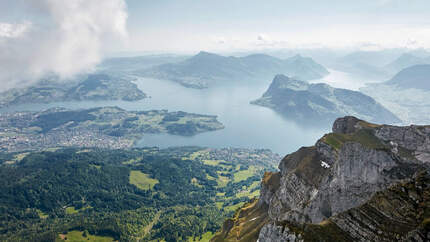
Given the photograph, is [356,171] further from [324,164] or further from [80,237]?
[80,237]

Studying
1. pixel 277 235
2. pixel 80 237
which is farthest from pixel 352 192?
pixel 80 237

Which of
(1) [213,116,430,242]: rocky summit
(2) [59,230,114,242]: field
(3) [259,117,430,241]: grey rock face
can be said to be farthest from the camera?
(2) [59,230,114,242]: field

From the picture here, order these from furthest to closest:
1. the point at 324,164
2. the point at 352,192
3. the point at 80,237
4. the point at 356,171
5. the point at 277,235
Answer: the point at 80,237
the point at 324,164
the point at 356,171
the point at 352,192
the point at 277,235

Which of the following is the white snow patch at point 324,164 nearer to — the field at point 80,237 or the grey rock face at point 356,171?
the grey rock face at point 356,171

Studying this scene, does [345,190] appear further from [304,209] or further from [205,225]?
[205,225]

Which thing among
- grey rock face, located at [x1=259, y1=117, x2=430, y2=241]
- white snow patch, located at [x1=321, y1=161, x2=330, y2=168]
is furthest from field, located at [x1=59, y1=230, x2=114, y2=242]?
white snow patch, located at [x1=321, y1=161, x2=330, y2=168]

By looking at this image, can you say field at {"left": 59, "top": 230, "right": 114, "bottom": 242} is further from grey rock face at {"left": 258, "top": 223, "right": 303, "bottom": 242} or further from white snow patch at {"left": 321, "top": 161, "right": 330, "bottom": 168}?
grey rock face at {"left": 258, "top": 223, "right": 303, "bottom": 242}

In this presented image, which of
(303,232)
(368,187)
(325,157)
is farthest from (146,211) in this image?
(303,232)
